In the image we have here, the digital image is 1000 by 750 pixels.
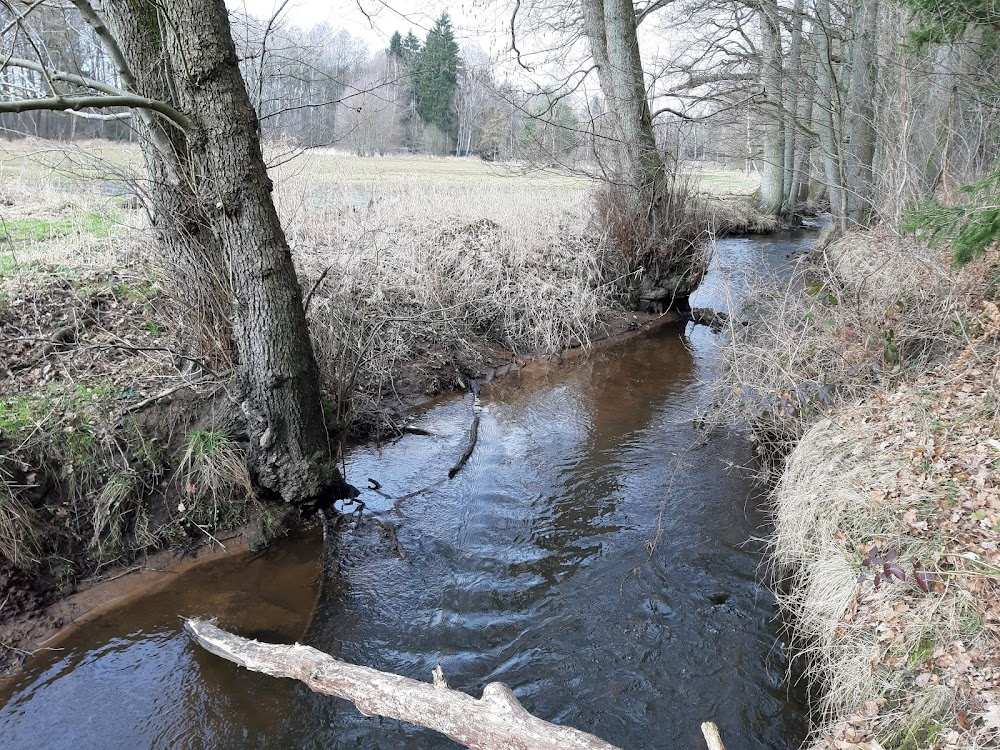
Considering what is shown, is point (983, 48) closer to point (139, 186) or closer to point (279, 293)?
point (279, 293)

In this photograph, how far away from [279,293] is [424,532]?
2.12 m

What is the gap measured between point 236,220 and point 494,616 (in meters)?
3.14

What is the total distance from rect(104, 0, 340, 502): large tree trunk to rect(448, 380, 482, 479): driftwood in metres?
1.22

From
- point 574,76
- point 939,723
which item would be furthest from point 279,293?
point 574,76

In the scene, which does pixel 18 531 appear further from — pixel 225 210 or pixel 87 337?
pixel 225 210

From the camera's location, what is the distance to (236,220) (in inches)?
172

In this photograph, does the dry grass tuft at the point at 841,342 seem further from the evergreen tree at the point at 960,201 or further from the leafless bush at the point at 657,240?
the leafless bush at the point at 657,240

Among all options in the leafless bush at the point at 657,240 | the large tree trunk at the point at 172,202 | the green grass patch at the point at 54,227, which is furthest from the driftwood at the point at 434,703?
the leafless bush at the point at 657,240

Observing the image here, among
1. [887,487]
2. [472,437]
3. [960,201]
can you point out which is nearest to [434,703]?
[887,487]

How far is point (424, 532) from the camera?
16.7ft

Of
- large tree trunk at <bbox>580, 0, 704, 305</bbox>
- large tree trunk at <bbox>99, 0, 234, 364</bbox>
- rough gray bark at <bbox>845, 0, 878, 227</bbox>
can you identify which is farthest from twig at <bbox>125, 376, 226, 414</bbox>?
rough gray bark at <bbox>845, 0, 878, 227</bbox>

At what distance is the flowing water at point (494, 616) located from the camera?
342cm

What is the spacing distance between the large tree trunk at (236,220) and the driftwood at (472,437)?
4.00 feet

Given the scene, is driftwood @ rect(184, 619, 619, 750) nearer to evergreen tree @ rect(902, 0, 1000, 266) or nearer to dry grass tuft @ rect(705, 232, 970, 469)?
dry grass tuft @ rect(705, 232, 970, 469)
